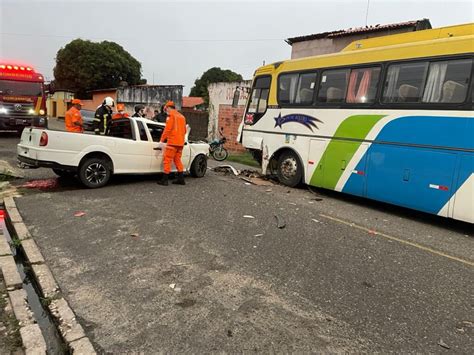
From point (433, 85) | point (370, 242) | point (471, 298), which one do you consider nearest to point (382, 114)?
point (433, 85)

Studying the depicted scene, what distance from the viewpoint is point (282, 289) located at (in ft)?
12.2

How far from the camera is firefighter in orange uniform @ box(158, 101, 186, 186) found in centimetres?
796

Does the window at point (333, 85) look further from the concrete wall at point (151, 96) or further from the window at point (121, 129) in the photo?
the concrete wall at point (151, 96)

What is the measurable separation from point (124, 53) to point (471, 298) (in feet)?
168

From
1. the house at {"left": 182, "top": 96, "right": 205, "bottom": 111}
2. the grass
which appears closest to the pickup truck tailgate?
the grass

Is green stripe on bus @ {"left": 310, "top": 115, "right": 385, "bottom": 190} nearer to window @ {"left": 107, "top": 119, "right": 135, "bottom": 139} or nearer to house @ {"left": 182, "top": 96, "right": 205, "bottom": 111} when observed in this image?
window @ {"left": 107, "top": 119, "right": 135, "bottom": 139}

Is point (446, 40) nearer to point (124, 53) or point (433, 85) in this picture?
point (433, 85)

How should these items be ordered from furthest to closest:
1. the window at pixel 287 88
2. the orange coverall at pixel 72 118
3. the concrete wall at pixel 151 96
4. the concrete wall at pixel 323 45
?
the concrete wall at pixel 151 96 → the concrete wall at pixel 323 45 → the window at pixel 287 88 → the orange coverall at pixel 72 118

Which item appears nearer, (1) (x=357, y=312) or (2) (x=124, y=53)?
(1) (x=357, y=312)

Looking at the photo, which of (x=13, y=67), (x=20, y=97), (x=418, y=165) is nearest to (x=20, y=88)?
(x=20, y=97)

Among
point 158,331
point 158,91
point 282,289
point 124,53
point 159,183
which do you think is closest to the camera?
point 158,331

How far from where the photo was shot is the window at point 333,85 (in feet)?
24.9

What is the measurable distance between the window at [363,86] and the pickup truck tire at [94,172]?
532 cm

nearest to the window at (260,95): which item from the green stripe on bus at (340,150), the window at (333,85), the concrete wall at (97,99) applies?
the window at (333,85)
